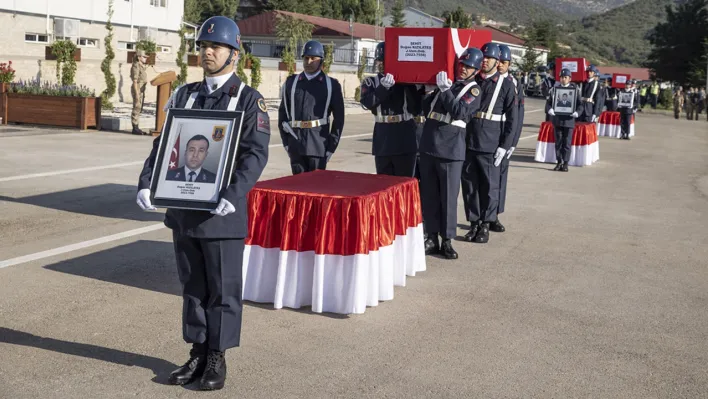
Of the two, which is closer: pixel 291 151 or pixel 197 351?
pixel 197 351

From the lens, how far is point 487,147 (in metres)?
10.4

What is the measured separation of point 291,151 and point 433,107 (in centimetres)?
154

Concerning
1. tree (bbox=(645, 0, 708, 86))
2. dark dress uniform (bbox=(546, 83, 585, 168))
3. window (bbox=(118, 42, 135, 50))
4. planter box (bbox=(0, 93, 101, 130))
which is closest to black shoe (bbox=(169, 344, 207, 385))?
dark dress uniform (bbox=(546, 83, 585, 168))

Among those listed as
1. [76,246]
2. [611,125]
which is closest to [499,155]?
[76,246]

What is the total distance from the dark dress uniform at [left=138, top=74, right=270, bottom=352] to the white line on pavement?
3475 millimetres

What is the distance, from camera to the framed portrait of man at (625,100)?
30.6 meters

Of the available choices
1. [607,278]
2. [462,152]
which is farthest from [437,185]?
[607,278]

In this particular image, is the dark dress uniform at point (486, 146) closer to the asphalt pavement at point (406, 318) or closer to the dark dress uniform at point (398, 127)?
the asphalt pavement at point (406, 318)

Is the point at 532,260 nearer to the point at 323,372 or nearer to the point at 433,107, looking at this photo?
the point at 433,107

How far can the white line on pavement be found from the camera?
8.41m

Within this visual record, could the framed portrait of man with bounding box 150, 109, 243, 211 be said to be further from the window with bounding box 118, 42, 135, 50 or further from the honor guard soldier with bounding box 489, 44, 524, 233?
the window with bounding box 118, 42, 135, 50

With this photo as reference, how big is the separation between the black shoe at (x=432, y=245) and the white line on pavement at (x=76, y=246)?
3.06 m

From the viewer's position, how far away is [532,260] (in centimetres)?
950

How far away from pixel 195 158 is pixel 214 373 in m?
1.27
